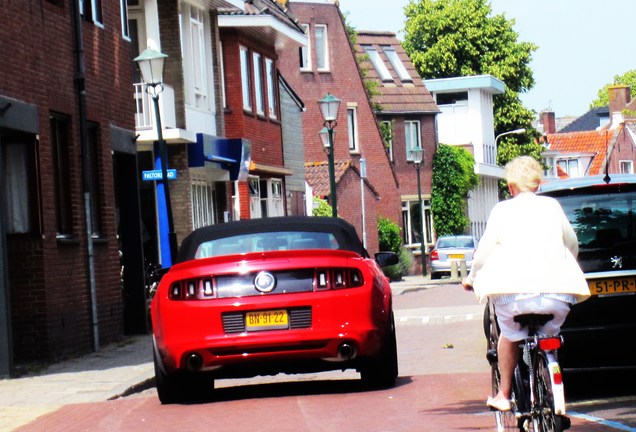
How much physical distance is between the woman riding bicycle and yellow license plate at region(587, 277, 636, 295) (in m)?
3.31

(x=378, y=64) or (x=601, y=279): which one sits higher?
(x=378, y=64)

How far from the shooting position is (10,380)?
17359mm

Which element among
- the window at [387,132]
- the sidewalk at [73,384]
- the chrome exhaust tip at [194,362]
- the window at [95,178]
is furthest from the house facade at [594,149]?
the chrome exhaust tip at [194,362]

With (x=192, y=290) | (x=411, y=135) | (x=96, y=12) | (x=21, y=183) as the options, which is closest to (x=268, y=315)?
(x=192, y=290)

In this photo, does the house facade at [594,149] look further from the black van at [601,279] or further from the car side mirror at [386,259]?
the black van at [601,279]

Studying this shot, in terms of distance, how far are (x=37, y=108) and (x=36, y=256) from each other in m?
1.87

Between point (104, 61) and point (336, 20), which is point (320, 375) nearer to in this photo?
point (104, 61)

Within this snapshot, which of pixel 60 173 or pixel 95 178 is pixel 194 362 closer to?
pixel 60 173

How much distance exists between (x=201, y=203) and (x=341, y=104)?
2850cm

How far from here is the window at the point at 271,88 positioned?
41.0m

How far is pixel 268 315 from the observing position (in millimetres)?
12977

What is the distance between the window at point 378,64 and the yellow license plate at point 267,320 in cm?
5818

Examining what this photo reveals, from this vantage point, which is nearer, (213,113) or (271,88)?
(213,113)

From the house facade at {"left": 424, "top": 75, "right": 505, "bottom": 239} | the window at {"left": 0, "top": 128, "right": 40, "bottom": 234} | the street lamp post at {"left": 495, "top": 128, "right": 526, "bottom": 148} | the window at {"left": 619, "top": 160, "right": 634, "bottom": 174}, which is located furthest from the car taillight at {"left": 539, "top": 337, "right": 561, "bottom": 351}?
the window at {"left": 619, "top": 160, "right": 634, "bottom": 174}
